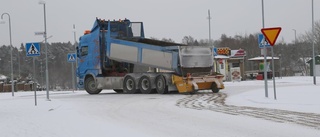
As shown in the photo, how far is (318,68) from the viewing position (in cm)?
5216

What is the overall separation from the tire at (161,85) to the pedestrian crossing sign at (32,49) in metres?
6.78

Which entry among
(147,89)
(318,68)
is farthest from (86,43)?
(318,68)

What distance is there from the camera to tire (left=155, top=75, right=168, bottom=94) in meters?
23.3

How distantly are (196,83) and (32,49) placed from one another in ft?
26.6

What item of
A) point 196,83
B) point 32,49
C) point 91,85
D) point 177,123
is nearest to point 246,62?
point 91,85

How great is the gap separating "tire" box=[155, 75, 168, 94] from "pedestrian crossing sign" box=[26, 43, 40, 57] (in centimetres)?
678

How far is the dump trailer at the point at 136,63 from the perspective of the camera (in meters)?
22.7

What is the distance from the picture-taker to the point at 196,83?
22578 millimetres

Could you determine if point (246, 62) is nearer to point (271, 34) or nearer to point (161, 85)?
point (161, 85)

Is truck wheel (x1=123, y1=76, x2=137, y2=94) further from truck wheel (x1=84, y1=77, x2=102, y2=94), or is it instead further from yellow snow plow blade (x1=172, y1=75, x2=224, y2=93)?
yellow snow plow blade (x1=172, y1=75, x2=224, y2=93)

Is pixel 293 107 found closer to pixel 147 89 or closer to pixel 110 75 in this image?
pixel 147 89

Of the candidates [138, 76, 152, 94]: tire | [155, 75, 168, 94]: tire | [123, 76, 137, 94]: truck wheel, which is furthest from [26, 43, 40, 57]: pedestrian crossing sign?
[123, 76, 137, 94]: truck wheel

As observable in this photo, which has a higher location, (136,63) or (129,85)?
(136,63)

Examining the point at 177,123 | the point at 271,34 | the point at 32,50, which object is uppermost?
the point at 271,34
